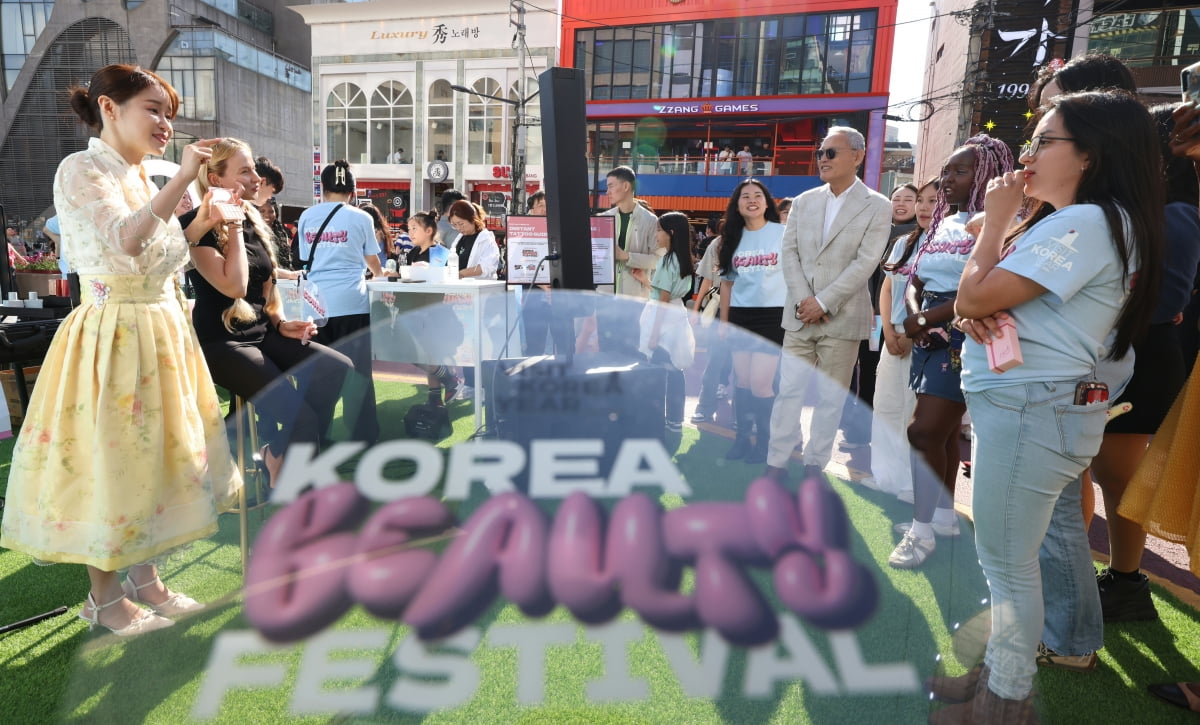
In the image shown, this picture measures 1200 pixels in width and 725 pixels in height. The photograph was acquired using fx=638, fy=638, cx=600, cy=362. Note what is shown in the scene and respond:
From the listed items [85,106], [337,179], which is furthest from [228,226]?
[337,179]

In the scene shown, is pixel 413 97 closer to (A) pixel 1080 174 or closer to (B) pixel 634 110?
(B) pixel 634 110

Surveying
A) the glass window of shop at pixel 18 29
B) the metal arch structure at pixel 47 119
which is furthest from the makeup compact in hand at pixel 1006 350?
the glass window of shop at pixel 18 29

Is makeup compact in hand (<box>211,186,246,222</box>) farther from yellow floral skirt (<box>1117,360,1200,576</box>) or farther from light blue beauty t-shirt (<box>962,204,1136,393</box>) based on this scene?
yellow floral skirt (<box>1117,360,1200,576</box>)

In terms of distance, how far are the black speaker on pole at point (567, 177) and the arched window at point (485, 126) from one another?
69.3 feet

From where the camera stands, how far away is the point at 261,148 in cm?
2739

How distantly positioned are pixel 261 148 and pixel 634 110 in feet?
54.4

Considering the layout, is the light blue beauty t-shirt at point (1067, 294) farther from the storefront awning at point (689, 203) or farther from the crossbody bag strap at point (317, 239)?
the storefront awning at point (689, 203)

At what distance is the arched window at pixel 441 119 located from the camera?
2284 centimetres

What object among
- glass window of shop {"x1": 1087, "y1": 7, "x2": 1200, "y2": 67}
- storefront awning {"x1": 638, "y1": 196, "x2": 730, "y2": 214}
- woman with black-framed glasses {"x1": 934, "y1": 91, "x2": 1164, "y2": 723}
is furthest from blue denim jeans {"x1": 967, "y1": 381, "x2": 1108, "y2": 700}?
storefront awning {"x1": 638, "y1": 196, "x2": 730, "y2": 214}

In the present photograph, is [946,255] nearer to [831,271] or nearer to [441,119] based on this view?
[831,271]

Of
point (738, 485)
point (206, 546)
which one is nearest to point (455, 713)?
point (738, 485)

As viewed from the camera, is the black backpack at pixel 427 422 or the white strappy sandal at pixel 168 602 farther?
the black backpack at pixel 427 422

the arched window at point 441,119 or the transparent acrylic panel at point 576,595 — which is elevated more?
the arched window at point 441,119

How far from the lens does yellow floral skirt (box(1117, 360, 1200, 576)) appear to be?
163 centimetres
